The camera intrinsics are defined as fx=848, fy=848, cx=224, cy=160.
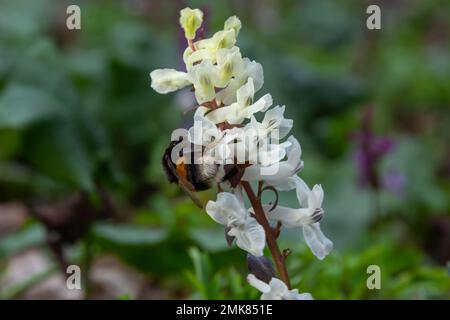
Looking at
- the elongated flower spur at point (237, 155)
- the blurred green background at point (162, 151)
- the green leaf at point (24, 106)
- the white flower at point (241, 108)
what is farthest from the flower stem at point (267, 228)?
the green leaf at point (24, 106)

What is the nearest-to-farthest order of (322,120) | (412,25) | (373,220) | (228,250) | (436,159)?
(228,250) → (373,220) → (436,159) → (322,120) → (412,25)

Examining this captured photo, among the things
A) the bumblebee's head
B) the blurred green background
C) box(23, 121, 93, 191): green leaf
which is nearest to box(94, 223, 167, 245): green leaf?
the blurred green background

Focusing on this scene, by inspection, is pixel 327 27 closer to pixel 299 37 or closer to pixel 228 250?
pixel 299 37

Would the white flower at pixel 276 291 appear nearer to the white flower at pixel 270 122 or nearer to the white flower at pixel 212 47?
the white flower at pixel 270 122

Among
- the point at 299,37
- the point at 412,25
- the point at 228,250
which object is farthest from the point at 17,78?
the point at 412,25

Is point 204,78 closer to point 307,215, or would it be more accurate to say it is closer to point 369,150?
point 307,215
